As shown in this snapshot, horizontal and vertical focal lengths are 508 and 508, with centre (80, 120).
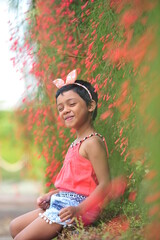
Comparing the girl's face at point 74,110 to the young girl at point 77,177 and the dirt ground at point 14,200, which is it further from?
the dirt ground at point 14,200

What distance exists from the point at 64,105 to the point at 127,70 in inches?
19.8

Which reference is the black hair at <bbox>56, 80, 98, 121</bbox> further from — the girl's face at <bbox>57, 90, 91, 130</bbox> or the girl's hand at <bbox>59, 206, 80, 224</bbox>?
the girl's hand at <bbox>59, 206, 80, 224</bbox>

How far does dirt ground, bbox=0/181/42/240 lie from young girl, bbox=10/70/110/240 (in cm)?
220

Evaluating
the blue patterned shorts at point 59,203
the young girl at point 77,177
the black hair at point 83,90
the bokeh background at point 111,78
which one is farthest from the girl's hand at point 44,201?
the black hair at point 83,90

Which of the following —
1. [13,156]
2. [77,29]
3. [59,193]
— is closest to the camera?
[59,193]

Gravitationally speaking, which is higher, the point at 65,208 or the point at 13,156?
the point at 13,156

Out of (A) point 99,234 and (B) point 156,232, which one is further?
(A) point 99,234

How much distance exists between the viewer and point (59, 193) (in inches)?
116

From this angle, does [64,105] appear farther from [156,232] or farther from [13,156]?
[13,156]

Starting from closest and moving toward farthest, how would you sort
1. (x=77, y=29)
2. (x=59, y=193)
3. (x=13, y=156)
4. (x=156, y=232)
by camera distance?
(x=156, y=232), (x=59, y=193), (x=77, y=29), (x=13, y=156)

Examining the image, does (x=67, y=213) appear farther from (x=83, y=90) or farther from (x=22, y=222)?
(x=83, y=90)

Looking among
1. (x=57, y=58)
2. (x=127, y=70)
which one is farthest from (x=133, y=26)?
(x=57, y=58)

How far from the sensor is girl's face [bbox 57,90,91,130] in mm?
2969

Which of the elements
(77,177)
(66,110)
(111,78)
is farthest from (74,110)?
(77,177)
